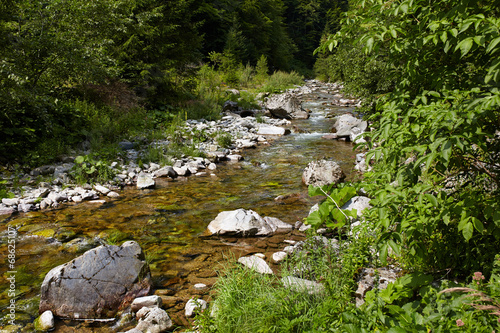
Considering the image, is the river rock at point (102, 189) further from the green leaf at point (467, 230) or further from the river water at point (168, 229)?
the green leaf at point (467, 230)

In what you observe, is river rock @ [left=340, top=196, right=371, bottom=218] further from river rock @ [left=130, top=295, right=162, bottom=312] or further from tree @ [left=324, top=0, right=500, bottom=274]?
river rock @ [left=130, top=295, right=162, bottom=312]

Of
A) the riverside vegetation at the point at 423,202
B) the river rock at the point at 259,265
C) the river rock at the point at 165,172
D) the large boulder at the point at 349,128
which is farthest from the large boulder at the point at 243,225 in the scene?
the large boulder at the point at 349,128

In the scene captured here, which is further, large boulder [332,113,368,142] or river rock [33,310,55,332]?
large boulder [332,113,368,142]

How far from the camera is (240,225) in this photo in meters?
4.54

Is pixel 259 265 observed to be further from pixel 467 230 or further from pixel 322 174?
pixel 322 174

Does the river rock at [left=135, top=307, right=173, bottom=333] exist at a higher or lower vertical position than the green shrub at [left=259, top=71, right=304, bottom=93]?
higher

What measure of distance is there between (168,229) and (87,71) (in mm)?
5107

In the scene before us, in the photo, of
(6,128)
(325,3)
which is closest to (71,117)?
(6,128)

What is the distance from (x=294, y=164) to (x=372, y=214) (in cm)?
636

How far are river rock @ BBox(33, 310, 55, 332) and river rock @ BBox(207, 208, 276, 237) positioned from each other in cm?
225

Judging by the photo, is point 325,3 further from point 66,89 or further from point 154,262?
point 154,262

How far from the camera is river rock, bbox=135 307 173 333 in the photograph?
8.66ft

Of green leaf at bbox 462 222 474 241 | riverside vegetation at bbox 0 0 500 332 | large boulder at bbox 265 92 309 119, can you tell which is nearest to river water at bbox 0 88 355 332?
riverside vegetation at bbox 0 0 500 332

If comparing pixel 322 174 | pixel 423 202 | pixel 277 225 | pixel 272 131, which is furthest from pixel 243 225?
pixel 272 131
